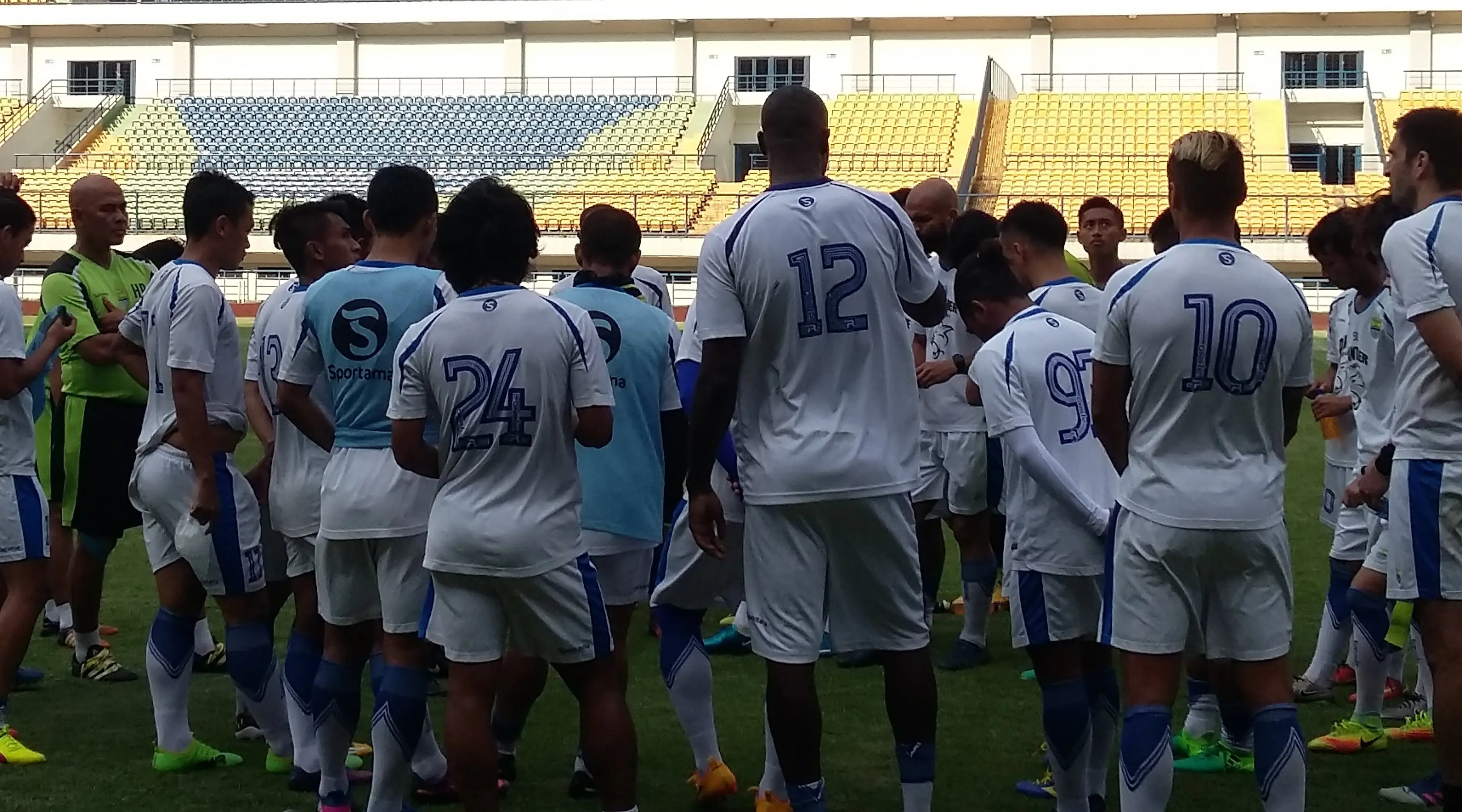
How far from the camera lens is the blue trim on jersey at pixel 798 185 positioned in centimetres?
438

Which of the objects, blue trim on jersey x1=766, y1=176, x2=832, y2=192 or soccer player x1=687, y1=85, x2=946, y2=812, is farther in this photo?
blue trim on jersey x1=766, y1=176, x2=832, y2=192

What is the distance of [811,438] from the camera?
4.26 metres

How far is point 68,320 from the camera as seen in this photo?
5.55 m

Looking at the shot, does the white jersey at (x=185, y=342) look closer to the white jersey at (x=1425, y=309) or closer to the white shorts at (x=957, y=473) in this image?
the white shorts at (x=957, y=473)

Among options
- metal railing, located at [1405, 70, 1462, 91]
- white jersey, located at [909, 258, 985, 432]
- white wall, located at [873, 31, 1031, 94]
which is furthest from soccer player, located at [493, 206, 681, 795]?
metal railing, located at [1405, 70, 1462, 91]

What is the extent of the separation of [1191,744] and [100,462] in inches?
178

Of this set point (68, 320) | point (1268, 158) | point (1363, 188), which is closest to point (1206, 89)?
point (1268, 158)

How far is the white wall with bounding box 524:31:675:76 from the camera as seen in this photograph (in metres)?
41.2

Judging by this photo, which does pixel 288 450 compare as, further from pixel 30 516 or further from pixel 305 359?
pixel 30 516

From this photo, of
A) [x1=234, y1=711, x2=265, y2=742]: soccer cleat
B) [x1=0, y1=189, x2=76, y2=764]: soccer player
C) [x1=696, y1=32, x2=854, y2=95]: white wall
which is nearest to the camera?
[x1=0, y1=189, x2=76, y2=764]: soccer player

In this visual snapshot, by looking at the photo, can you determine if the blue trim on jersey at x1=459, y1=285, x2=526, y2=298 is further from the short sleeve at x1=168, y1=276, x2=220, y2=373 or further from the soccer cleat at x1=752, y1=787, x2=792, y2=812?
the soccer cleat at x1=752, y1=787, x2=792, y2=812

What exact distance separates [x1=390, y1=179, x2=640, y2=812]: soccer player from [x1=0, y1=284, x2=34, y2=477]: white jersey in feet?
7.53

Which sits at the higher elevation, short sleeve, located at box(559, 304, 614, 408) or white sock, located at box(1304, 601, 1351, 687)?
short sleeve, located at box(559, 304, 614, 408)

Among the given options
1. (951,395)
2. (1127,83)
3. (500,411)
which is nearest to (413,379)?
(500,411)
